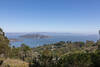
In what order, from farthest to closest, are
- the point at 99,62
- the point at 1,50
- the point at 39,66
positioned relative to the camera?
1. the point at 1,50
2. the point at 39,66
3. the point at 99,62

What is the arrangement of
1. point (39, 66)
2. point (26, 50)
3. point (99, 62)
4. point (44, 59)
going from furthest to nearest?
1. point (26, 50)
2. point (44, 59)
3. point (39, 66)
4. point (99, 62)

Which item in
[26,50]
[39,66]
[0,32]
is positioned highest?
[0,32]

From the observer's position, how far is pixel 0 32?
38.6ft

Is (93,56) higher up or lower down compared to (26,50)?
Result: higher up

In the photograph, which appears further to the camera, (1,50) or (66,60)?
(1,50)

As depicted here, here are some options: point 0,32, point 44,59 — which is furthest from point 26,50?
point 44,59

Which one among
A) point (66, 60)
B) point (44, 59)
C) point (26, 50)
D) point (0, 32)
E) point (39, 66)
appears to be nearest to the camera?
point (66, 60)

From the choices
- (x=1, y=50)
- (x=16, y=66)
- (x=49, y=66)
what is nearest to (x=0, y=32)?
(x=1, y=50)

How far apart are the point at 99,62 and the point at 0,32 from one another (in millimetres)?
10922

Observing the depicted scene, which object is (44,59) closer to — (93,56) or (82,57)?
(82,57)

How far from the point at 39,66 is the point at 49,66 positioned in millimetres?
940

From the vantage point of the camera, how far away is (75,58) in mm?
7355

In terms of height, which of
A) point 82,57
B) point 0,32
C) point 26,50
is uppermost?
point 0,32

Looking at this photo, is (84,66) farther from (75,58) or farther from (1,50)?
(1,50)
